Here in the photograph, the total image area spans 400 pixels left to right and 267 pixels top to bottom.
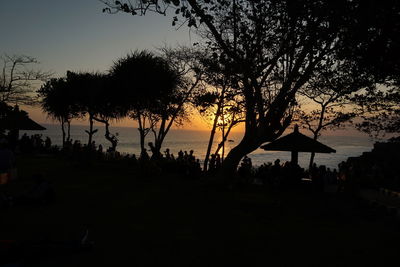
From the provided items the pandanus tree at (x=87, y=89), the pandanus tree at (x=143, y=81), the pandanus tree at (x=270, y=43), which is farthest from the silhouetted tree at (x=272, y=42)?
the pandanus tree at (x=87, y=89)

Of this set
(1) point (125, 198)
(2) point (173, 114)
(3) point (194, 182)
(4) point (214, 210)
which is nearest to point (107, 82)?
(2) point (173, 114)

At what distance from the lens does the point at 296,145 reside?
14320 millimetres

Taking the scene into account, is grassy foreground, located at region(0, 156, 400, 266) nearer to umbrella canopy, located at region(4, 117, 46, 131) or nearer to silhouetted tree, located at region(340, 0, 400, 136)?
silhouetted tree, located at region(340, 0, 400, 136)

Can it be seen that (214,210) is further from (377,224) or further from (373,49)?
(373,49)

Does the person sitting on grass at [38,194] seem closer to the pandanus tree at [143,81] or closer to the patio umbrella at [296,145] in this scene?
the patio umbrella at [296,145]

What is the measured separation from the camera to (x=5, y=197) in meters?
9.15

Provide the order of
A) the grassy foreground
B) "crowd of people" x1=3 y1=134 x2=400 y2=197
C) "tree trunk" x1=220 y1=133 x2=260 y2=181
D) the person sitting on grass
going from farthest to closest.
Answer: "crowd of people" x1=3 y1=134 x2=400 y2=197, "tree trunk" x1=220 y1=133 x2=260 y2=181, the person sitting on grass, the grassy foreground

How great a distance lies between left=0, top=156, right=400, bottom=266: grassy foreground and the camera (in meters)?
6.46

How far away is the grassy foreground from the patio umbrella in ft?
6.11

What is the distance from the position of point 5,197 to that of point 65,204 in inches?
60.6

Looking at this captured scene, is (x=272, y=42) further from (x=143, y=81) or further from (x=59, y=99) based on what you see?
(x=59, y=99)

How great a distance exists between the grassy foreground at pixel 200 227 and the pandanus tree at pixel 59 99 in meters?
21.1

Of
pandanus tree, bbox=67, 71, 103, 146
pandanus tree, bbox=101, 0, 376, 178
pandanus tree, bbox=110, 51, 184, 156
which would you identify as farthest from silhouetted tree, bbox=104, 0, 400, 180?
pandanus tree, bbox=67, 71, 103, 146

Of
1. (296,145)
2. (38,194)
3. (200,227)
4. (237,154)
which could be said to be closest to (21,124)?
(38,194)
